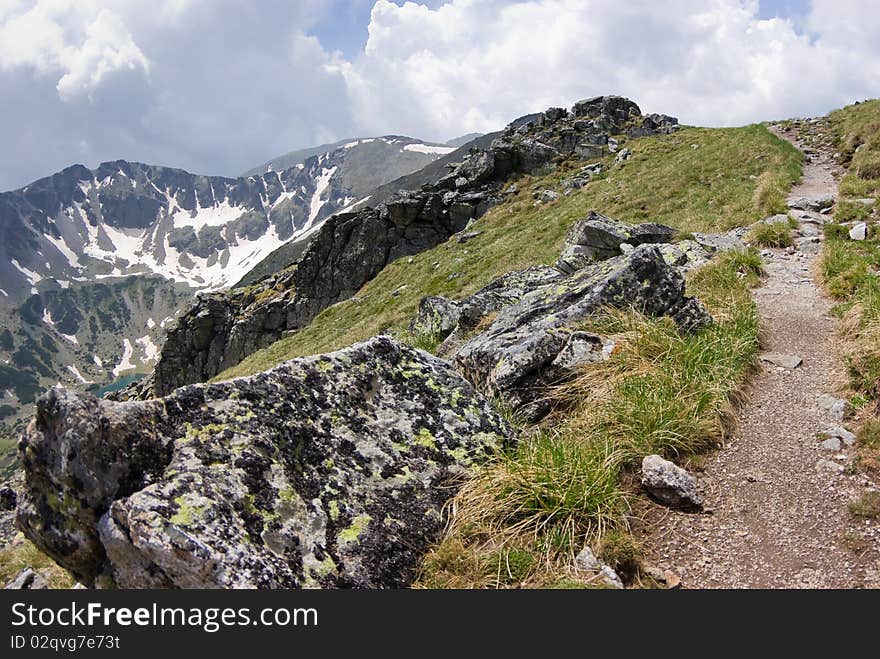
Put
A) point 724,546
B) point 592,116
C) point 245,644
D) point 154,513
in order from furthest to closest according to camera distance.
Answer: point 592,116 → point 724,546 → point 154,513 → point 245,644

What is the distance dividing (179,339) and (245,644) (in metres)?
81.1

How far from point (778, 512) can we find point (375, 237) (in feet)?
192

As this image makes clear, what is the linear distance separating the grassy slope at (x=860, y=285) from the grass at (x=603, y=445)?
4.96ft

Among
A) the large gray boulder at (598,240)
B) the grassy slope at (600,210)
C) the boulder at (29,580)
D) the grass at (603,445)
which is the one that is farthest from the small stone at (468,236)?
the boulder at (29,580)

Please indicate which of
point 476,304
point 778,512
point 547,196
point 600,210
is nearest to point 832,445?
point 778,512

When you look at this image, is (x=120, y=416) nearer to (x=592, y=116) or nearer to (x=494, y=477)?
(x=494, y=477)

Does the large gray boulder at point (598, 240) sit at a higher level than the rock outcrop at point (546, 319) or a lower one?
higher

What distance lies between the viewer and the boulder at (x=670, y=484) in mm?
6148

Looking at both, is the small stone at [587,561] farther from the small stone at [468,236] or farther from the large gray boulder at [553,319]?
the small stone at [468,236]

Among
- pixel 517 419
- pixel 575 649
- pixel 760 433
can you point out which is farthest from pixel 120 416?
pixel 760 433

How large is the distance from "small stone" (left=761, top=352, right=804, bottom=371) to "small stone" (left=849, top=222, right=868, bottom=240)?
8.66 meters

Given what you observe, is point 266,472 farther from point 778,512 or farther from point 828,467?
point 828,467

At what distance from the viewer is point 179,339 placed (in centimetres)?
7619

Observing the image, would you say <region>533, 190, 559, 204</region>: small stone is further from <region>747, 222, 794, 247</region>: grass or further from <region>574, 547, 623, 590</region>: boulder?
<region>574, 547, 623, 590</region>: boulder
